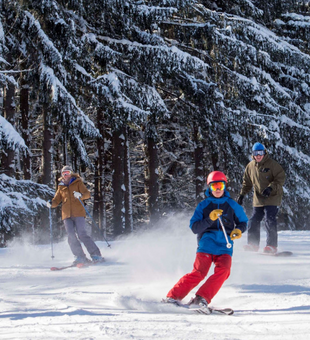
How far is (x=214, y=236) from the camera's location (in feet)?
16.5

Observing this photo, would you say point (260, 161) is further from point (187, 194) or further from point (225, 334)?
point (187, 194)

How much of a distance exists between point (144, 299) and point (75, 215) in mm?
3400

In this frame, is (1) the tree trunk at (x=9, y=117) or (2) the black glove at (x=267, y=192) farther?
(1) the tree trunk at (x=9, y=117)

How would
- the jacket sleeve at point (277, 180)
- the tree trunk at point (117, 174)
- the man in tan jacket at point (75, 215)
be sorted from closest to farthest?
the jacket sleeve at point (277, 180) → the man in tan jacket at point (75, 215) → the tree trunk at point (117, 174)

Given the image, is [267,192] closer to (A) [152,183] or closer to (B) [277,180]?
(B) [277,180]

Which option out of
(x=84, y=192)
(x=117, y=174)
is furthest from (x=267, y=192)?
(x=117, y=174)

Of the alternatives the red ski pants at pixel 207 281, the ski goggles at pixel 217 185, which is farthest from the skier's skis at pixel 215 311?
the ski goggles at pixel 217 185

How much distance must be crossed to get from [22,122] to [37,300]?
544 inches

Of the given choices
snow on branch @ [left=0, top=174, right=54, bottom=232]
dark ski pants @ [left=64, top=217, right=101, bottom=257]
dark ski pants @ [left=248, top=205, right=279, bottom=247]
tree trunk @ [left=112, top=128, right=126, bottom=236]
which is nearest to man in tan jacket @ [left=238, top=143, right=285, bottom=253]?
dark ski pants @ [left=248, top=205, right=279, bottom=247]

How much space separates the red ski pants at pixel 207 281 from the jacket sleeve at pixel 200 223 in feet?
0.96

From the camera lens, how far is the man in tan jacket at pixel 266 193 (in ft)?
25.7

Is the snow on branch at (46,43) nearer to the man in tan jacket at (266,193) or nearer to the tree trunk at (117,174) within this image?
the tree trunk at (117,174)

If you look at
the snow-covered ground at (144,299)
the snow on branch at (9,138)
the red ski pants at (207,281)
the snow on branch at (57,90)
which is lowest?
the snow-covered ground at (144,299)

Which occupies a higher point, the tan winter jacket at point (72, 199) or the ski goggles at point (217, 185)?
the ski goggles at point (217, 185)
